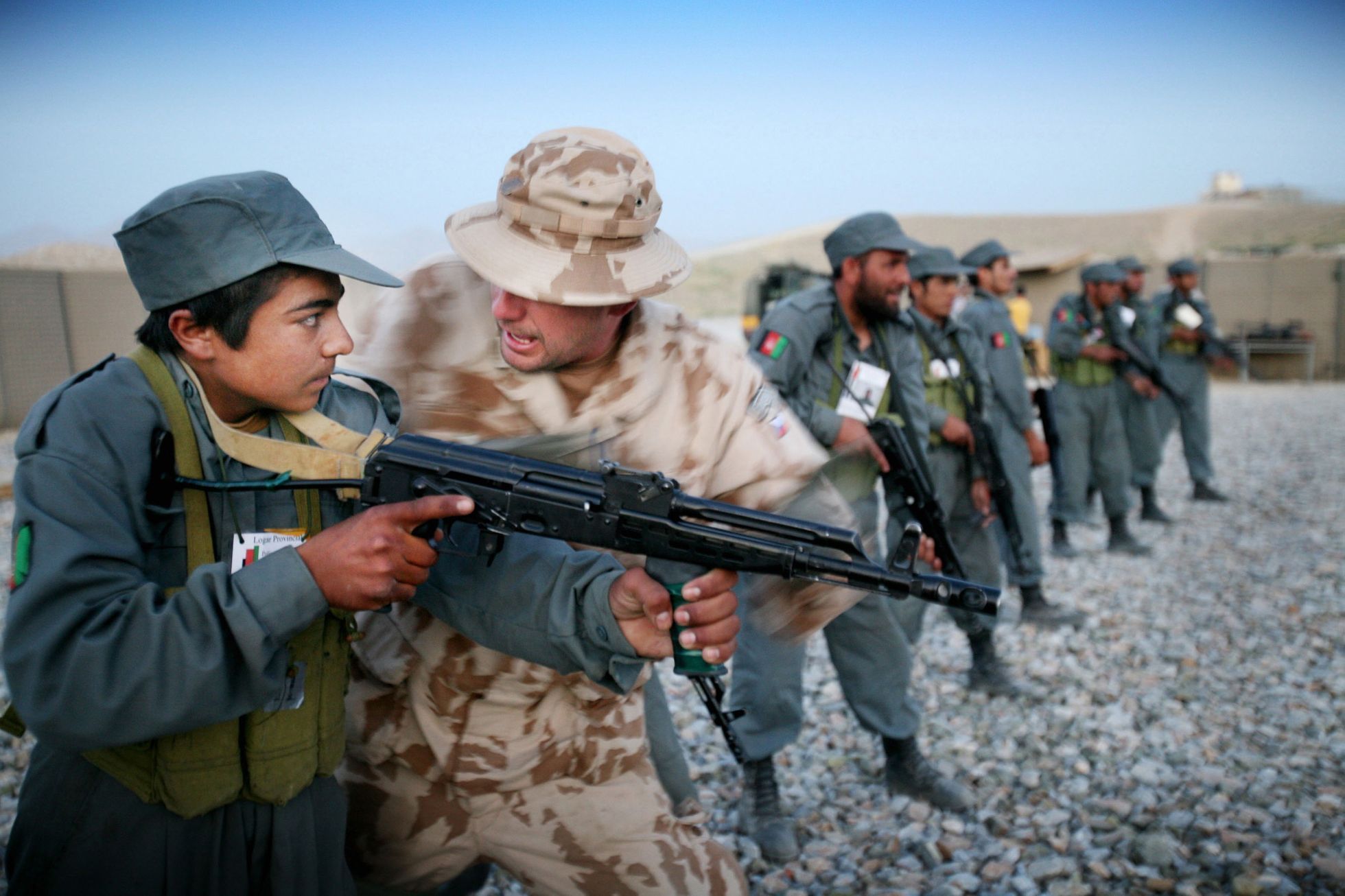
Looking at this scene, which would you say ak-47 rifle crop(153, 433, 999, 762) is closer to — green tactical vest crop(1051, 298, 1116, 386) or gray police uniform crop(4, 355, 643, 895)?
gray police uniform crop(4, 355, 643, 895)

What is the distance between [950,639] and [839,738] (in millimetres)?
1701

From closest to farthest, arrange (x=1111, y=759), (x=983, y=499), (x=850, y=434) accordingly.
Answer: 1. (x=850, y=434)
2. (x=1111, y=759)
3. (x=983, y=499)

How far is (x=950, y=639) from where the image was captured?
6258mm

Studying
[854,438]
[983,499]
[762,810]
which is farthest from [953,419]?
[762,810]

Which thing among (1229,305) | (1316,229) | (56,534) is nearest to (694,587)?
(56,534)

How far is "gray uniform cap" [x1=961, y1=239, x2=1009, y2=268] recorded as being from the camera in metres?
7.82

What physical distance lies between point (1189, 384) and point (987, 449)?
6.26 metres

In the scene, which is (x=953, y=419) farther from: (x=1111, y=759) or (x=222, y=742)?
(x=222, y=742)

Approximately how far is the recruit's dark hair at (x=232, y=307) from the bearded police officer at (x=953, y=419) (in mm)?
3887

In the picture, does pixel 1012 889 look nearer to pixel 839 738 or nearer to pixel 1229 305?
pixel 839 738

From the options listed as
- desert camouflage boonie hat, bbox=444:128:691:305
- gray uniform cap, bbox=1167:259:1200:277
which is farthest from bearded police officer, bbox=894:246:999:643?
gray uniform cap, bbox=1167:259:1200:277

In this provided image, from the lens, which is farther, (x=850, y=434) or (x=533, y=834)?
(x=850, y=434)

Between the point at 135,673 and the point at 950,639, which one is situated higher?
the point at 135,673

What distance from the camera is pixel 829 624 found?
3.87 meters
